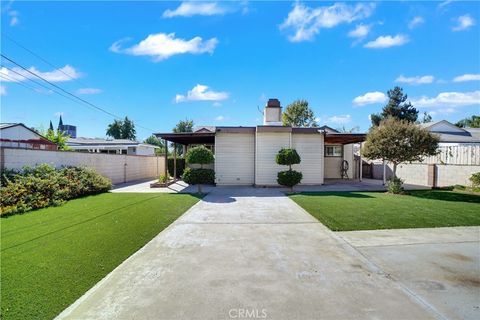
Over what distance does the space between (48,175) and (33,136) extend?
16.2 m

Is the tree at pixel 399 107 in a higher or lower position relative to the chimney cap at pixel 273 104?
higher

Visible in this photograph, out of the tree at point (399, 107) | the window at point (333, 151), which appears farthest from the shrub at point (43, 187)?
the tree at point (399, 107)

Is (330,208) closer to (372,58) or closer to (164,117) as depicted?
(372,58)

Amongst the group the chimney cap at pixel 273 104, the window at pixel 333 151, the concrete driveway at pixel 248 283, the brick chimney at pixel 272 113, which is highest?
the chimney cap at pixel 273 104

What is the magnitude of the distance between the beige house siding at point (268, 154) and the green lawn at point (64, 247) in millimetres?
5873

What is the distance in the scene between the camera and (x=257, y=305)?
274 centimetres

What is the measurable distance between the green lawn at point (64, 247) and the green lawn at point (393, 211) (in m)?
4.08

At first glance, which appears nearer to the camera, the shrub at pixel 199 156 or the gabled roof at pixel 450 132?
the shrub at pixel 199 156

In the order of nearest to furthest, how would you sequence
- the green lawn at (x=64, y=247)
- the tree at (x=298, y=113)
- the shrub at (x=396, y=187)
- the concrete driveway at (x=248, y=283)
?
→ the concrete driveway at (x=248, y=283) < the green lawn at (x=64, y=247) < the shrub at (x=396, y=187) < the tree at (x=298, y=113)

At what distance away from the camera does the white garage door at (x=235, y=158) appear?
13688mm

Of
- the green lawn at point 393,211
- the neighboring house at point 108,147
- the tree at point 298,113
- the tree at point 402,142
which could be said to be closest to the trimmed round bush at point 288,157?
the green lawn at point 393,211

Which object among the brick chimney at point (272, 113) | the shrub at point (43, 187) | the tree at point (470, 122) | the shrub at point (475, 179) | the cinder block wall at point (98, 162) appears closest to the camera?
the shrub at point (43, 187)

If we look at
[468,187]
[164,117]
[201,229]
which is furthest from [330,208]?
[164,117]

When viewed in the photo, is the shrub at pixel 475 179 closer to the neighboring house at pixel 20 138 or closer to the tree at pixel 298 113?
the neighboring house at pixel 20 138
